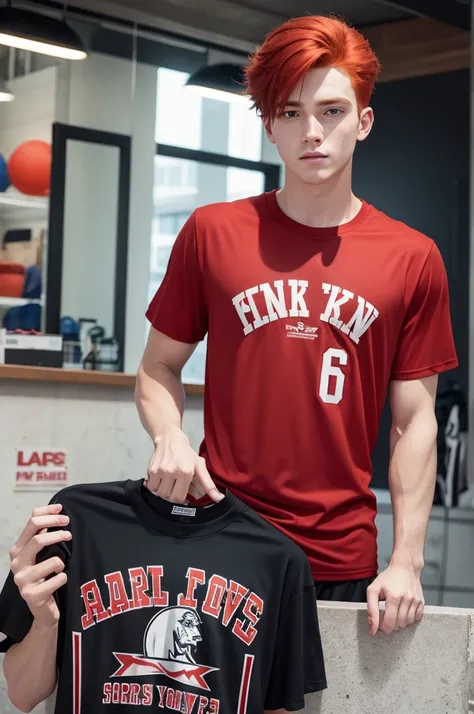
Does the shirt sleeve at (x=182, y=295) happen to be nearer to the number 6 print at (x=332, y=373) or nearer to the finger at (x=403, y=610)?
the number 6 print at (x=332, y=373)

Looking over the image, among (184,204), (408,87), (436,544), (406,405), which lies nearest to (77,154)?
A: (184,204)

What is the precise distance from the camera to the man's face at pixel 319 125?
146 centimetres

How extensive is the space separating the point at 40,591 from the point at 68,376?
2.57 metres

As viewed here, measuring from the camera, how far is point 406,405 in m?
1.55

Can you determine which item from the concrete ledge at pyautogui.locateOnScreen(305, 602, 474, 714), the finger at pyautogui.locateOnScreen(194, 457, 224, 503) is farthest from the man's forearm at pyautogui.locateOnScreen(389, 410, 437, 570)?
the finger at pyautogui.locateOnScreen(194, 457, 224, 503)

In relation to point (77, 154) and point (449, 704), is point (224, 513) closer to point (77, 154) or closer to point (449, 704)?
point (449, 704)

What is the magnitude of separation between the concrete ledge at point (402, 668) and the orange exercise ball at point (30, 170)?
442 centimetres

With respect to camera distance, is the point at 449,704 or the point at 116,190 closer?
the point at 449,704

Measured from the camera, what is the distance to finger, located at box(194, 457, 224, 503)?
54.2 inches

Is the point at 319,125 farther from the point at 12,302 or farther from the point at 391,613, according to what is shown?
the point at 12,302

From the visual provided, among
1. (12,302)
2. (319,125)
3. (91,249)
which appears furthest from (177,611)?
(91,249)

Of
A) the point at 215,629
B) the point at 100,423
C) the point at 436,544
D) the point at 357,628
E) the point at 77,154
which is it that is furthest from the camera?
the point at 77,154

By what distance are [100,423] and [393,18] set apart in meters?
3.29

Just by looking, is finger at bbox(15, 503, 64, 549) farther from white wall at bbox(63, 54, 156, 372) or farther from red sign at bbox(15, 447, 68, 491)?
white wall at bbox(63, 54, 156, 372)
